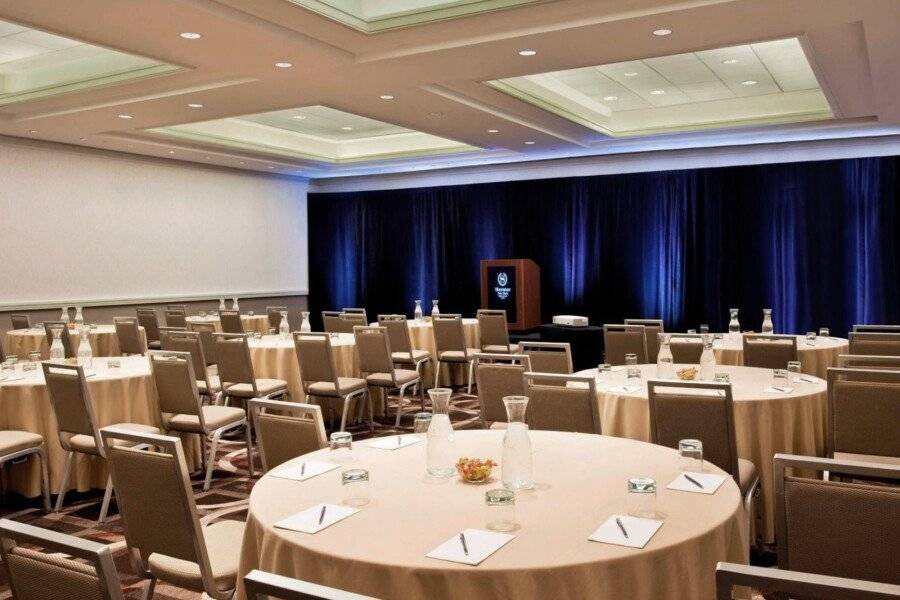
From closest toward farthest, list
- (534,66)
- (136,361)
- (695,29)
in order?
(695,29) < (136,361) < (534,66)

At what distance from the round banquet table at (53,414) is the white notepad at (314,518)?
3.22 m

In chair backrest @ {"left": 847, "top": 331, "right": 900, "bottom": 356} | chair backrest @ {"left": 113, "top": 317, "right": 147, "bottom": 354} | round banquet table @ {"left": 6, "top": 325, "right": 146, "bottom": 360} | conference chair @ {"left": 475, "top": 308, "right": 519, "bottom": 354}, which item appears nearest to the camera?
chair backrest @ {"left": 847, "top": 331, "right": 900, "bottom": 356}

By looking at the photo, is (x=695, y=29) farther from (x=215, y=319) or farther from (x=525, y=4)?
(x=215, y=319)

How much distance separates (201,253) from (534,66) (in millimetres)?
8108

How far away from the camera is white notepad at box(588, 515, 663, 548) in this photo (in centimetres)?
→ 216

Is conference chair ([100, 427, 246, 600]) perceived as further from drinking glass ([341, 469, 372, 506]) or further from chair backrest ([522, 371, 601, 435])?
chair backrest ([522, 371, 601, 435])

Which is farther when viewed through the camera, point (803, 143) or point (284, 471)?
point (803, 143)

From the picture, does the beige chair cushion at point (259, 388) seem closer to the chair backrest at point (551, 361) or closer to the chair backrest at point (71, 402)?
the chair backrest at point (71, 402)

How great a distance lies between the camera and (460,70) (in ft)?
23.0

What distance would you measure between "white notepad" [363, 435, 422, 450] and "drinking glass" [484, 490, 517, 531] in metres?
1.02

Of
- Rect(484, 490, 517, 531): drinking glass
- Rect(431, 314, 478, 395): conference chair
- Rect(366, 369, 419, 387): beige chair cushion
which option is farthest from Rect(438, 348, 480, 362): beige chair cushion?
Rect(484, 490, 517, 531): drinking glass

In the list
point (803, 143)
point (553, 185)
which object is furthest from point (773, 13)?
point (553, 185)

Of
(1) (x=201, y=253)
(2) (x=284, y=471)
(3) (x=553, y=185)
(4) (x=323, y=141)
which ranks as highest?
(4) (x=323, y=141)

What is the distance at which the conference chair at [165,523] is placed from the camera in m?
2.72
